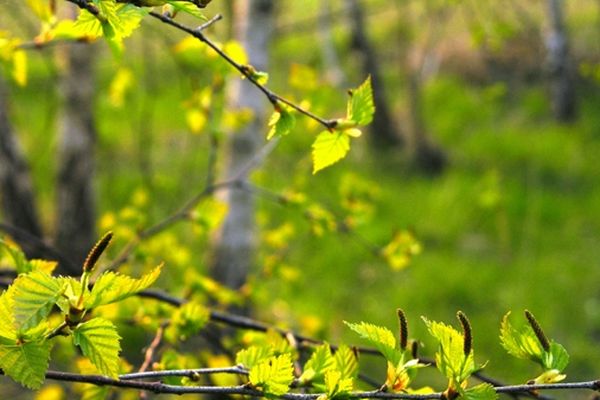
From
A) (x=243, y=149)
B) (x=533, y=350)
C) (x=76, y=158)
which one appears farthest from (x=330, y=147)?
(x=76, y=158)

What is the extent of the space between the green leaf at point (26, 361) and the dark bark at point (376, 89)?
21.6ft

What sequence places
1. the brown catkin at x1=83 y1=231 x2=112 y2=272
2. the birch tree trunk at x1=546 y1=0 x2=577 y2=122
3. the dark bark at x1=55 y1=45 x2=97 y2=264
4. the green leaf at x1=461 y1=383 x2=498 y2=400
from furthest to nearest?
the birch tree trunk at x1=546 y1=0 x2=577 y2=122
the dark bark at x1=55 y1=45 x2=97 y2=264
the green leaf at x1=461 y1=383 x2=498 y2=400
the brown catkin at x1=83 y1=231 x2=112 y2=272

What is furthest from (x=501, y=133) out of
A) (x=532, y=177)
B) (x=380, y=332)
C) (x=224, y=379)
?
(x=380, y=332)

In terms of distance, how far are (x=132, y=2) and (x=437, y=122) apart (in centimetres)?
738

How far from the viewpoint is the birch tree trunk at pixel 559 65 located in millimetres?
6156

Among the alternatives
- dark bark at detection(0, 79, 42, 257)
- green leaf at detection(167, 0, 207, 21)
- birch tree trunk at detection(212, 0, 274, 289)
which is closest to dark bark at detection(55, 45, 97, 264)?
dark bark at detection(0, 79, 42, 257)

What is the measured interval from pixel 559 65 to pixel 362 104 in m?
5.70

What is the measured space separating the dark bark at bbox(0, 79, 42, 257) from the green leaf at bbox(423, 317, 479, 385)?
362 centimetres

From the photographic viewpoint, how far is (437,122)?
809 centimetres

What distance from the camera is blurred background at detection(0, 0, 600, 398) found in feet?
9.82

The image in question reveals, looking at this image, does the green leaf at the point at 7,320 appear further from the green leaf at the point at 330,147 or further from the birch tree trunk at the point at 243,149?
the birch tree trunk at the point at 243,149

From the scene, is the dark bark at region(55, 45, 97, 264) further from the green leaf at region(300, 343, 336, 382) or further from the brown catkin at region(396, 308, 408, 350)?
the brown catkin at region(396, 308, 408, 350)

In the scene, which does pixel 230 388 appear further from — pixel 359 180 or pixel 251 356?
pixel 359 180

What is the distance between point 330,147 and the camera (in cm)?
108
